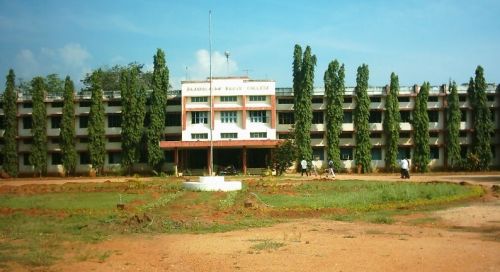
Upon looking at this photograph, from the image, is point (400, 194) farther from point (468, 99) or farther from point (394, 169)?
point (468, 99)

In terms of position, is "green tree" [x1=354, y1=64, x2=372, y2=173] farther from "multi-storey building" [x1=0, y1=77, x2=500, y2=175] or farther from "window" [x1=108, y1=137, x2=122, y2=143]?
"window" [x1=108, y1=137, x2=122, y2=143]

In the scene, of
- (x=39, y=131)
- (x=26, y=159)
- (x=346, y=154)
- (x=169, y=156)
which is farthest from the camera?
(x=26, y=159)

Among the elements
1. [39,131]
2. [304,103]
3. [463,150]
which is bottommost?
[463,150]

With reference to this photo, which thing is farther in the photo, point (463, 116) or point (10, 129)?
point (463, 116)

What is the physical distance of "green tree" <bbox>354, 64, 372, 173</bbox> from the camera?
180 feet

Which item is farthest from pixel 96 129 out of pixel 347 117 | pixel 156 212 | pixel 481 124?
pixel 481 124

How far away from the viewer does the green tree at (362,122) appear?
55.0 meters

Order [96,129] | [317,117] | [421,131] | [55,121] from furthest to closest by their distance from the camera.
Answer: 1. [55,121]
2. [317,117]
3. [96,129]
4. [421,131]

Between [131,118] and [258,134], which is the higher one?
[131,118]

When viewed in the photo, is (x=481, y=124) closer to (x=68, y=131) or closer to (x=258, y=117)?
(x=258, y=117)

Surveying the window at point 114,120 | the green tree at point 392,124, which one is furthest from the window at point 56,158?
the green tree at point 392,124

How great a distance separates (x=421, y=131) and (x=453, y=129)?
3506 millimetres

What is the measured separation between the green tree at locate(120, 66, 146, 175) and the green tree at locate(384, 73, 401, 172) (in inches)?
1044

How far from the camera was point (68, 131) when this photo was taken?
5634cm
